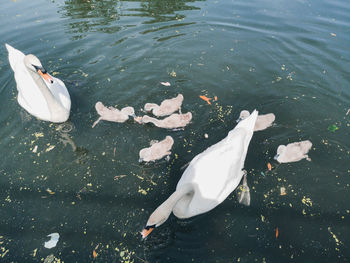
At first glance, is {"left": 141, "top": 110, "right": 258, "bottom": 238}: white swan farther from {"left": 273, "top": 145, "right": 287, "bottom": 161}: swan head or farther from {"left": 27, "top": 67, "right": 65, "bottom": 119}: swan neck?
{"left": 27, "top": 67, "right": 65, "bottom": 119}: swan neck

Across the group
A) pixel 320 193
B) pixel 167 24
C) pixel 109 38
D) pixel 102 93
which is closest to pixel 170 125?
pixel 102 93

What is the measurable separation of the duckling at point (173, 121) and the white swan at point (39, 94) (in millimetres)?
2323

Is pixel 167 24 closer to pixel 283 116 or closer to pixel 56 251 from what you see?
pixel 283 116

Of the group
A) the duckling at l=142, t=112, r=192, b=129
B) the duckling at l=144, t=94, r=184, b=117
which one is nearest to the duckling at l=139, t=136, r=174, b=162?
→ the duckling at l=142, t=112, r=192, b=129

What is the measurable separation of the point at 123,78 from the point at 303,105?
6035 millimetres

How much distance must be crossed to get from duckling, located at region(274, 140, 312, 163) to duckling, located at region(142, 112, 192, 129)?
242 centimetres

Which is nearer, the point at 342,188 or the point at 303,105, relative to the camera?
the point at 342,188

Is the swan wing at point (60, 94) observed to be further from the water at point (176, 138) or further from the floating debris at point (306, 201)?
the floating debris at point (306, 201)

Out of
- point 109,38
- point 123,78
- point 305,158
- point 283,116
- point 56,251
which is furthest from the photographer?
point 109,38

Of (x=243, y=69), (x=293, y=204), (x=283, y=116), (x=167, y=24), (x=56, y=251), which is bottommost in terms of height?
(x=56, y=251)

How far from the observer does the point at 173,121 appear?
20.2 feet

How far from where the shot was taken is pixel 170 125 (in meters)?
6.20

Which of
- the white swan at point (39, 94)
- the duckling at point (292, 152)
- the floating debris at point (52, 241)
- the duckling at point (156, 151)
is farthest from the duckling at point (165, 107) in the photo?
the floating debris at point (52, 241)

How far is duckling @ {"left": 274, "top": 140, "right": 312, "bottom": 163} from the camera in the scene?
213 inches
